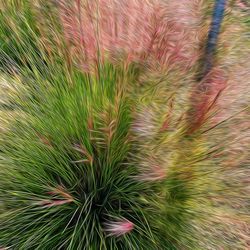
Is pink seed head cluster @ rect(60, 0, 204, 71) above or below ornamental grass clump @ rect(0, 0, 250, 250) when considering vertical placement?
above

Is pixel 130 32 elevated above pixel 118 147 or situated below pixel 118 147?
above

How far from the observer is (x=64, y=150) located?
73.4 inches

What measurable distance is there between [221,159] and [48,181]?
714 millimetres

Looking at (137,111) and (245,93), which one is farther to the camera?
(245,93)

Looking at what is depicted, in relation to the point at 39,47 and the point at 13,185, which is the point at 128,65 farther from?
the point at 13,185

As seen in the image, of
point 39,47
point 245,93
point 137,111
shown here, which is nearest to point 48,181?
point 137,111

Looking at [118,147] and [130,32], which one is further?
[130,32]

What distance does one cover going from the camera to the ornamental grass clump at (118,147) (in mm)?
1825

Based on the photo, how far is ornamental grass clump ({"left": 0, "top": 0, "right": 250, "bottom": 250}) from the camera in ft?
5.99

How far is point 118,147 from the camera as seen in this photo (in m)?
1.86

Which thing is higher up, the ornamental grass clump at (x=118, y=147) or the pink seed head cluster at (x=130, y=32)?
the pink seed head cluster at (x=130, y=32)

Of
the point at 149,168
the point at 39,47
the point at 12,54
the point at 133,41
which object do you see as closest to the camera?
the point at 149,168

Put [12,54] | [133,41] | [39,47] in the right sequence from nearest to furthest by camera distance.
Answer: [133,41] → [39,47] → [12,54]

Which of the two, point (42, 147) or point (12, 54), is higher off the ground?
point (12, 54)
